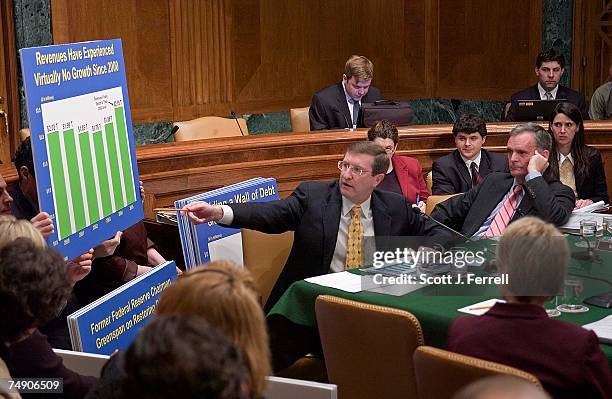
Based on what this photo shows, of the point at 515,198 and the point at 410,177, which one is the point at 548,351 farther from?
the point at 410,177

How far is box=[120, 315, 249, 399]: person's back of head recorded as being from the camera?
1.45 metres

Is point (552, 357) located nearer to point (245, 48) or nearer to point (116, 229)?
point (116, 229)

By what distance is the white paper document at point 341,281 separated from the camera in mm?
3627

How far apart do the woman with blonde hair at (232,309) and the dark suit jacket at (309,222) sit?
7.06 feet

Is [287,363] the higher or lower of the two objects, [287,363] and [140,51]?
the lower

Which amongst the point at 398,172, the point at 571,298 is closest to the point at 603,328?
the point at 571,298

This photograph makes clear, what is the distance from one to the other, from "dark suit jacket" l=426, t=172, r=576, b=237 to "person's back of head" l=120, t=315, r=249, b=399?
110 inches

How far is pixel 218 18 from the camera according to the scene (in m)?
8.17

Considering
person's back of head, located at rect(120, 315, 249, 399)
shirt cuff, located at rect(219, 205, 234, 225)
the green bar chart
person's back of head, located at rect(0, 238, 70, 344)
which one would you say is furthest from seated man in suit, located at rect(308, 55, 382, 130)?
person's back of head, located at rect(120, 315, 249, 399)

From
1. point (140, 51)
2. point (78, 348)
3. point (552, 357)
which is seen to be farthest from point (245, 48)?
point (552, 357)

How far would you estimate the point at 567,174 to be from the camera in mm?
5621

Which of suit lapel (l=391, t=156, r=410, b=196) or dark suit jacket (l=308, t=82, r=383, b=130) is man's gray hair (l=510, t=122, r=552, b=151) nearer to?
suit lapel (l=391, t=156, r=410, b=196)

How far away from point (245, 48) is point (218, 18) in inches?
15.8

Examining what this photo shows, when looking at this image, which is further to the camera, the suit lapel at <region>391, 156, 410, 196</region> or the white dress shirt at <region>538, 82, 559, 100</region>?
the white dress shirt at <region>538, 82, 559, 100</region>
